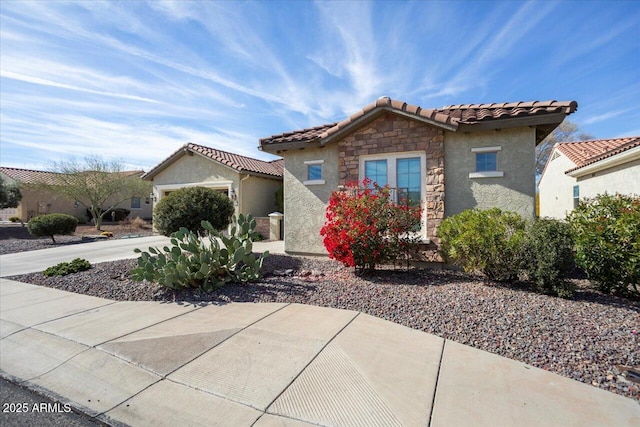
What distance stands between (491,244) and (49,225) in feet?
58.7

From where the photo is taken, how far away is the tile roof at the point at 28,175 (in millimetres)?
24766

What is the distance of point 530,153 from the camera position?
7.09 m

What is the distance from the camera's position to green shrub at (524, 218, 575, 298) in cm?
506

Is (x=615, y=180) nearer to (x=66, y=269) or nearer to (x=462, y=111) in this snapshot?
(x=462, y=111)

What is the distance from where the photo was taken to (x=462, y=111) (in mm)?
8266

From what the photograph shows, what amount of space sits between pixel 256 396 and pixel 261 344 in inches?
39.7

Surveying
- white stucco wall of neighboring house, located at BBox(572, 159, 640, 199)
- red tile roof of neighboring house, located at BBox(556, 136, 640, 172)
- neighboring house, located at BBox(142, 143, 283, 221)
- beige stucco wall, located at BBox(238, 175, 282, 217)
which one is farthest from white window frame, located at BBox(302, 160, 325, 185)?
red tile roof of neighboring house, located at BBox(556, 136, 640, 172)

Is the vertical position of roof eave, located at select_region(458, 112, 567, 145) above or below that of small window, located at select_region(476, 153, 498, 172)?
above

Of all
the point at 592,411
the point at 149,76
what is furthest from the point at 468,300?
the point at 149,76

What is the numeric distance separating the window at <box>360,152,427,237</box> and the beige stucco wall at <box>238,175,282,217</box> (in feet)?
29.9

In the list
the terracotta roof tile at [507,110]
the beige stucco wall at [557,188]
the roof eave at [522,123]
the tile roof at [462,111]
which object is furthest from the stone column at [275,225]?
the beige stucco wall at [557,188]

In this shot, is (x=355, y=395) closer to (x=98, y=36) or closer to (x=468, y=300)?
(x=468, y=300)

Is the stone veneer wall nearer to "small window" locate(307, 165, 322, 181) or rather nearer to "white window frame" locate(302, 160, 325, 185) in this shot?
"white window frame" locate(302, 160, 325, 185)

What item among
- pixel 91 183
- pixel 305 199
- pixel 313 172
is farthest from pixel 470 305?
pixel 91 183
